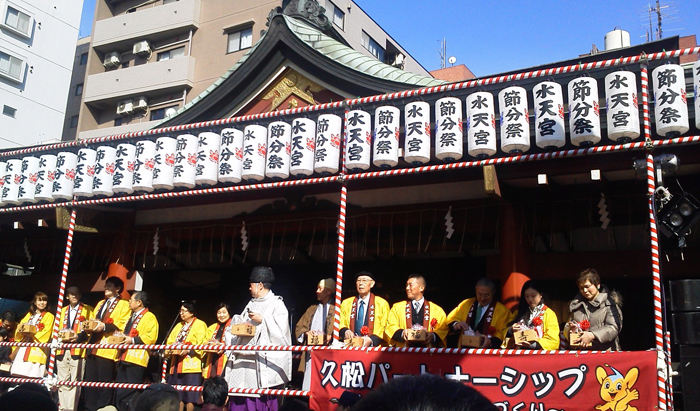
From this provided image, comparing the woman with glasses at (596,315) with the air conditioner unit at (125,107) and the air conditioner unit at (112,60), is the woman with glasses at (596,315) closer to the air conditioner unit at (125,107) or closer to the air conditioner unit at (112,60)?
the air conditioner unit at (125,107)

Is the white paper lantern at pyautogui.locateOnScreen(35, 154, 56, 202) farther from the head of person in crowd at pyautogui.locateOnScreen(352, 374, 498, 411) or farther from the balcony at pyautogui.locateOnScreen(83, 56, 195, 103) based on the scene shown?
the balcony at pyautogui.locateOnScreen(83, 56, 195, 103)

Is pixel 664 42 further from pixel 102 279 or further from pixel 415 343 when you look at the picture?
pixel 102 279

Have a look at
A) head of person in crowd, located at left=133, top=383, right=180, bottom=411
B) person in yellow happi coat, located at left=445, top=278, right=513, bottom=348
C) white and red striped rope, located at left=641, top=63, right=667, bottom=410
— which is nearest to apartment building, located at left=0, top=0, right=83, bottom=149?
person in yellow happi coat, located at left=445, top=278, right=513, bottom=348

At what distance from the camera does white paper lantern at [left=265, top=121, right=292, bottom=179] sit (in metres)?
9.12

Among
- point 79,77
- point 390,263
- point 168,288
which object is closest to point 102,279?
point 168,288

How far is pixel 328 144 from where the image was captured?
8828 millimetres

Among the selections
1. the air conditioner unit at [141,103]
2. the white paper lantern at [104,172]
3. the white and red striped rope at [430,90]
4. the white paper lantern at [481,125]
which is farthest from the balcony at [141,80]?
the white paper lantern at [481,125]

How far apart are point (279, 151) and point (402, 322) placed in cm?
291

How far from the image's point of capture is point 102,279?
43.3 feet

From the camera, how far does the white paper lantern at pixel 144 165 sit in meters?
10.1

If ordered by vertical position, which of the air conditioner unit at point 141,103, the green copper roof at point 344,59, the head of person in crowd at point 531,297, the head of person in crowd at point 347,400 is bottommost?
the head of person in crowd at point 347,400

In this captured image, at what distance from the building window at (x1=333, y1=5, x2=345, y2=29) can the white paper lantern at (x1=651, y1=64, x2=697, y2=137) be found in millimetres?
24965

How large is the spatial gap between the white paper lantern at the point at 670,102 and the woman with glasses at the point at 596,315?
1756mm

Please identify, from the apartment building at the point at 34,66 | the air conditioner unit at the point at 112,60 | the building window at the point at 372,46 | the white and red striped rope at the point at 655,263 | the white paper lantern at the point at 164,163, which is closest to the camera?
the white and red striped rope at the point at 655,263
